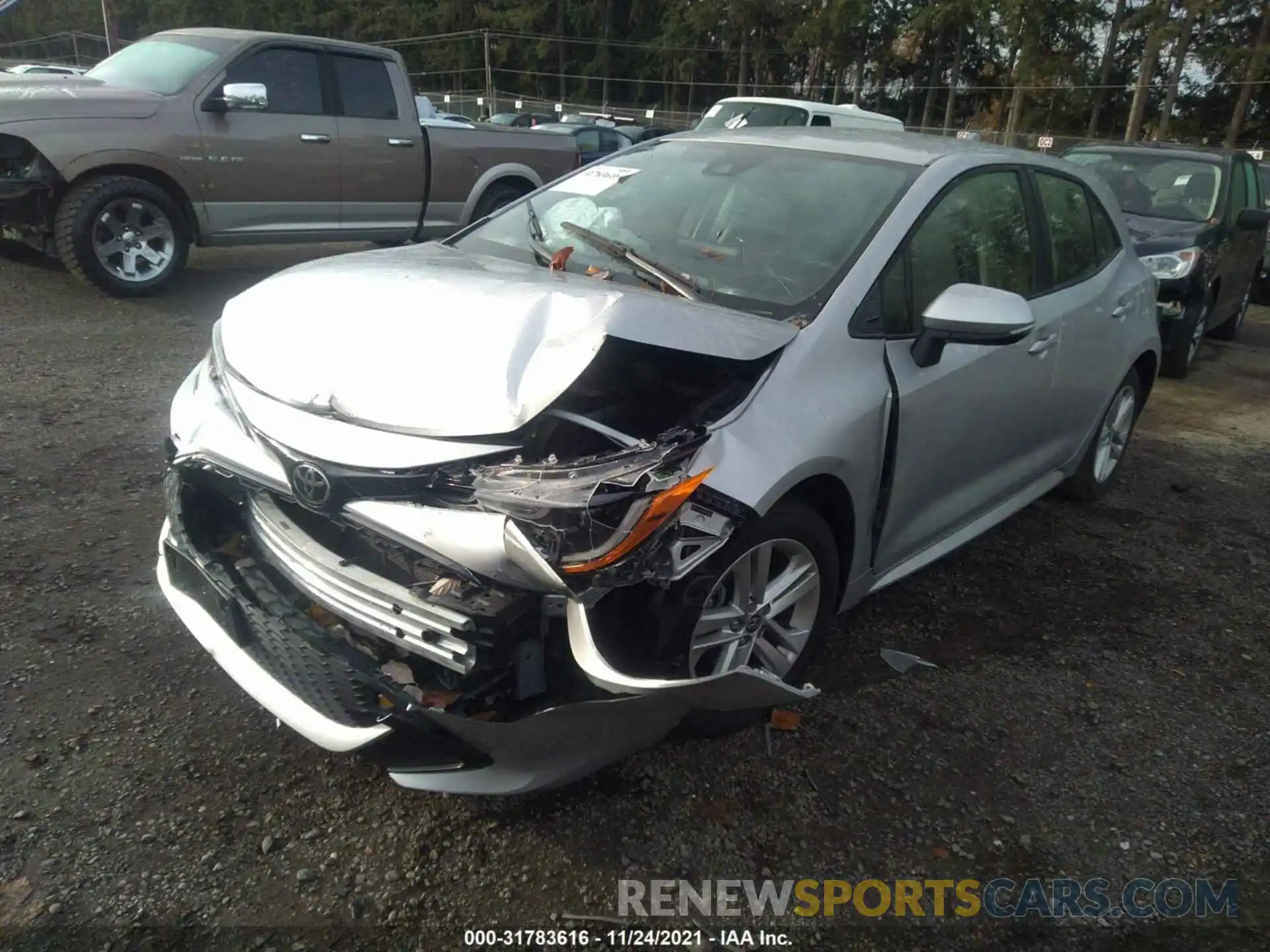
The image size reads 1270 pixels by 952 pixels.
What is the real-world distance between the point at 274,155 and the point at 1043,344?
20.6 ft

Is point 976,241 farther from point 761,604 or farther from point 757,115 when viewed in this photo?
point 757,115

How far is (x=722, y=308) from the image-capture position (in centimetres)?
277

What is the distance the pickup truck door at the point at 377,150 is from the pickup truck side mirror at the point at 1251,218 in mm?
6946

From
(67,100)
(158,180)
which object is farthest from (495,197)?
(67,100)

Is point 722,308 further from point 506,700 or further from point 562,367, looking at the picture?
point 506,700

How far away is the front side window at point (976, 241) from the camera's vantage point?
315 cm

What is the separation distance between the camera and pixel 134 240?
7082 mm

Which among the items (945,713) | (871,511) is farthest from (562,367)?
(945,713)

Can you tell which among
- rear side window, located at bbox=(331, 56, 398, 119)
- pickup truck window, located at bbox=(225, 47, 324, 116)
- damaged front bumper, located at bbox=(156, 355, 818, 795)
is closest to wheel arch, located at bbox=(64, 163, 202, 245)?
pickup truck window, located at bbox=(225, 47, 324, 116)

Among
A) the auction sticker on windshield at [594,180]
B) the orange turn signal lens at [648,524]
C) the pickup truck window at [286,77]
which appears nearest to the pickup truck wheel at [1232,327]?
the auction sticker on windshield at [594,180]

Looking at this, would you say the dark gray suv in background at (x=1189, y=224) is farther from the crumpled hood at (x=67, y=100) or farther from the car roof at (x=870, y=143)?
the crumpled hood at (x=67, y=100)

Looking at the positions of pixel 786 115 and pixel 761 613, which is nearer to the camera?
pixel 761 613

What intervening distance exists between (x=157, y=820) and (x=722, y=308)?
2.00 meters

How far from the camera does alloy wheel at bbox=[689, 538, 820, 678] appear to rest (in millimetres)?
2486
